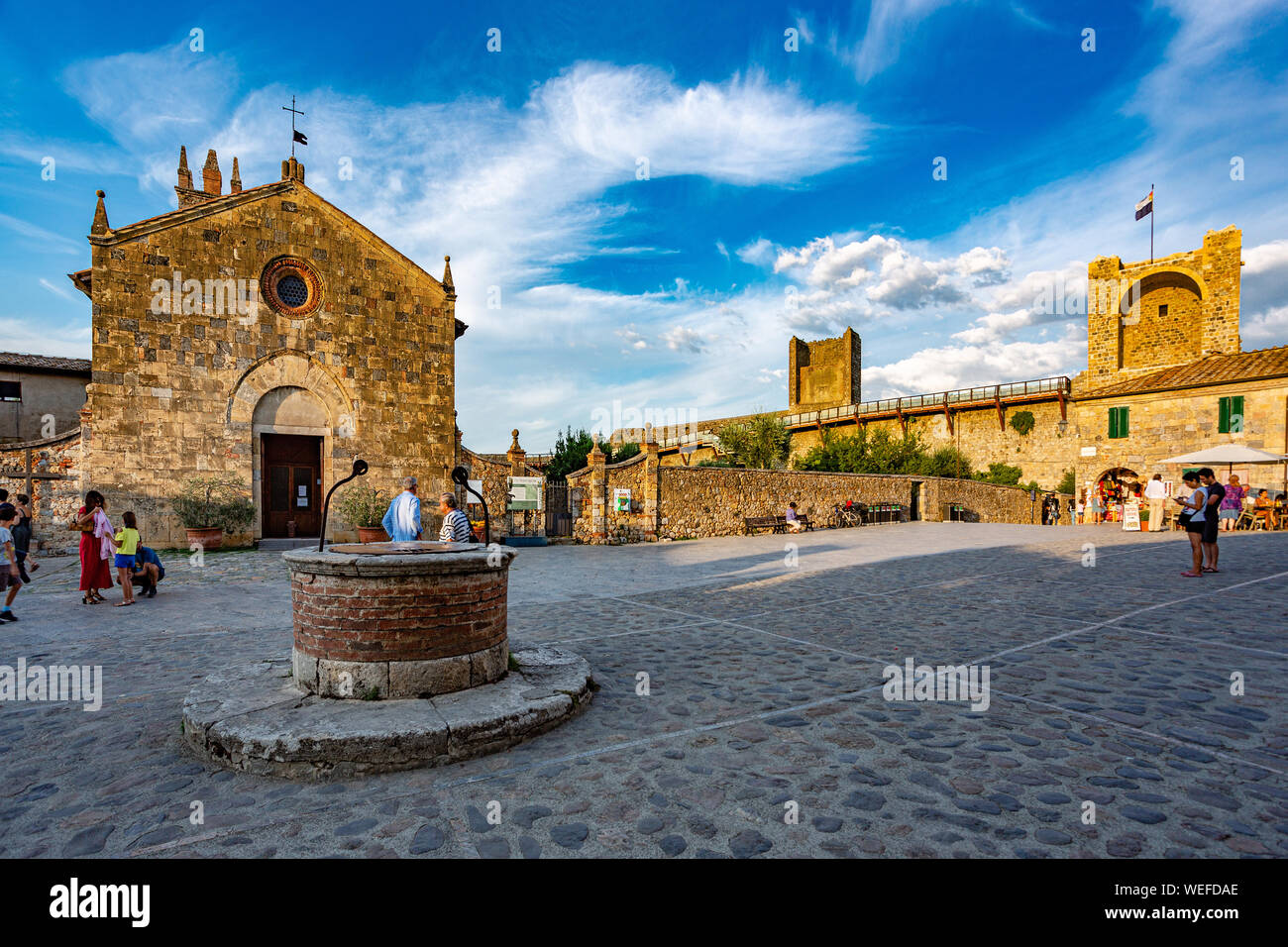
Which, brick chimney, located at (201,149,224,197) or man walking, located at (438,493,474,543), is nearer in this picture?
man walking, located at (438,493,474,543)

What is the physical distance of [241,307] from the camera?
16.6 m

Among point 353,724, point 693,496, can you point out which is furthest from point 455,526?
point 693,496

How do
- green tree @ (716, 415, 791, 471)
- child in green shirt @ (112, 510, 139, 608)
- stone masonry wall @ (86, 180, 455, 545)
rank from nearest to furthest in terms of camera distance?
child in green shirt @ (112, 510, 139, 608), stone masonry wall @ (86, 180, 455, 545), green tree @ (716, 415, 791, 471)

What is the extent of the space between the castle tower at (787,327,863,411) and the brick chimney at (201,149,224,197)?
3962 centimetres

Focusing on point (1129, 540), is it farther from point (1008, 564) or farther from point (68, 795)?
point (68, 795)

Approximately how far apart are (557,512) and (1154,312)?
3066 centimetres

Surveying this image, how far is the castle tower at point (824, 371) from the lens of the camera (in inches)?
1943

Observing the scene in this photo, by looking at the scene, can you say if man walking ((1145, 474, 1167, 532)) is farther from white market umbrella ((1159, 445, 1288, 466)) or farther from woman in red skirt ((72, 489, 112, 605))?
woman in red skirt ((72, 489, 112, 605))

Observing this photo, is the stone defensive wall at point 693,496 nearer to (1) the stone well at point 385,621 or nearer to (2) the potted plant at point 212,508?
(2) the potted plant at point 212,508

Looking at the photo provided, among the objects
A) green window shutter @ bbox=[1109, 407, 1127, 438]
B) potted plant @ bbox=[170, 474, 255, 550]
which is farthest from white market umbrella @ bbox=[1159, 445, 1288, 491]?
potted plant @ bbox=[170, 474, 255, 550]

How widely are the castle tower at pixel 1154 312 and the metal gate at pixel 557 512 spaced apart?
26747 mm

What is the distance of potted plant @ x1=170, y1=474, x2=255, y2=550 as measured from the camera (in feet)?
50.8
